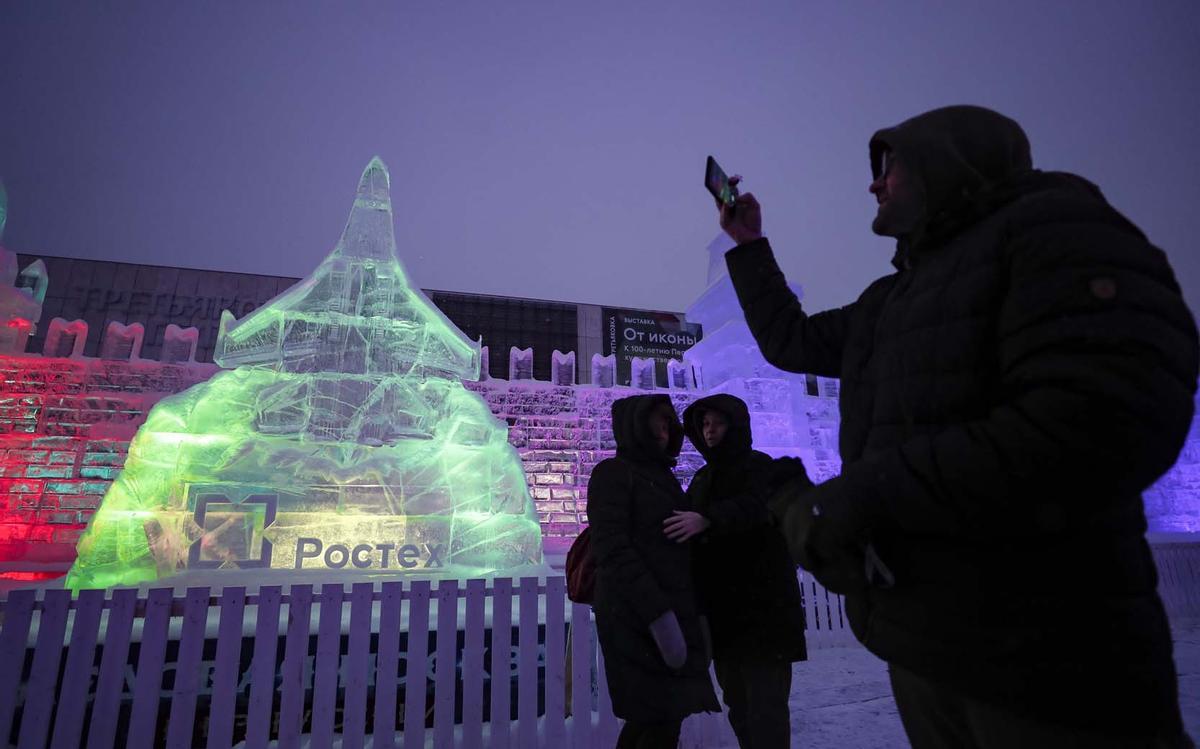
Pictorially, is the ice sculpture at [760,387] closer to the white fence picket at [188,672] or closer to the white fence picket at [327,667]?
the white fence picket at [327,667]

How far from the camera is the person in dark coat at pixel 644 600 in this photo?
2211mm

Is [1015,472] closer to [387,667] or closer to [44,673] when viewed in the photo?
[387,667]

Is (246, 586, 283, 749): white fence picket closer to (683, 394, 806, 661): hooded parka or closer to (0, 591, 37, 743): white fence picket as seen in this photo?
(0, 591, 37, 743): white fence picket

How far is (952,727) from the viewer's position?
3.65ft

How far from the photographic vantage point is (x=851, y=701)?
4680mm

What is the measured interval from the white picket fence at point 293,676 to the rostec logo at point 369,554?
1276 mm

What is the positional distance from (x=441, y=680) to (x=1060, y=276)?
3.69 meters

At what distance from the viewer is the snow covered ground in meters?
3.83

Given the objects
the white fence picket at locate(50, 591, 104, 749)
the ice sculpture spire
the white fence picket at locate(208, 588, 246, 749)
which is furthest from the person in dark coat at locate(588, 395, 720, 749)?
the ice sculpture spire

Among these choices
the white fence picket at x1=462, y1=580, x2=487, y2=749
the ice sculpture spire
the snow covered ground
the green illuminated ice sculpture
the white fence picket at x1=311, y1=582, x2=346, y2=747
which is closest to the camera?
the white fence picket at x1=311, y1=582, x2=346, y2=747

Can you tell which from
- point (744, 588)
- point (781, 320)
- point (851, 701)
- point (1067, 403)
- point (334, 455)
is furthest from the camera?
point (334, 455)

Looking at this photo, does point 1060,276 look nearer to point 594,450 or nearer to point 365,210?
point 365,210

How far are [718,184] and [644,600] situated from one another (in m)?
1.53

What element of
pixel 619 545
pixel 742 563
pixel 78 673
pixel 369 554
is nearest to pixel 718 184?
pixel 619 545
